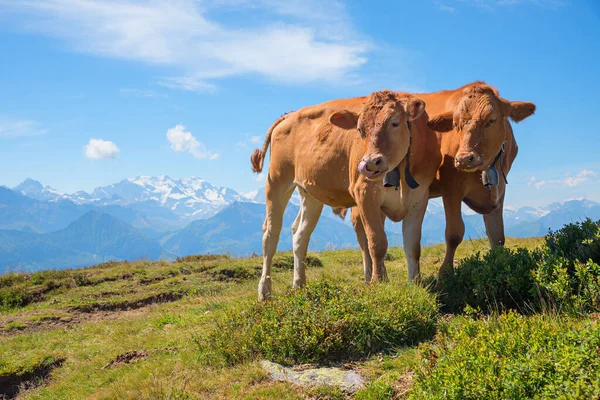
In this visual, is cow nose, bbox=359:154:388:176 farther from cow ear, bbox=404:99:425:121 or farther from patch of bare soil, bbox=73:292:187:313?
patch of bare soil, bbox=73:292:187:313

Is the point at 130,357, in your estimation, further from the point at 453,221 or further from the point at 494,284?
the point at 494,284

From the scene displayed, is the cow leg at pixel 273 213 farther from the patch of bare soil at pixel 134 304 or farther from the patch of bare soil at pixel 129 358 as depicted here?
the patch of bare soil at pixel 134 304

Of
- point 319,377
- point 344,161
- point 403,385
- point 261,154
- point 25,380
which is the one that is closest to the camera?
point 403,385

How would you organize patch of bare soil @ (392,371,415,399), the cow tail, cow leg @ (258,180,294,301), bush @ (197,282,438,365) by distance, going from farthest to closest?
the cow tail < cow leg @ (258,180,294,301) < bush @ (197,282,438,365) < patch of bare soil @ (392,371,415,399)

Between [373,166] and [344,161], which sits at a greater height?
[344,161]

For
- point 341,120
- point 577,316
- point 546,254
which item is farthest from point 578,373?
point 341,120

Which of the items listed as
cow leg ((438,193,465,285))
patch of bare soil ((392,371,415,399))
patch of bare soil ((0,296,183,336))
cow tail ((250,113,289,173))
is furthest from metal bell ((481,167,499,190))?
patch of bare soil ((0,296,183,336))

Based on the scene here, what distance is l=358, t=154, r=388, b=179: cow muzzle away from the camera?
25.8 ft

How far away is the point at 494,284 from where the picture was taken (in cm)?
754

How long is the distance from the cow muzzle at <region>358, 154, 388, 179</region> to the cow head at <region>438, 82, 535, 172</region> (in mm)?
1029

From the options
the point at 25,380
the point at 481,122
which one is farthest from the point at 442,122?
the point at 25,380

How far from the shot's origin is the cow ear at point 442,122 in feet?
28.2

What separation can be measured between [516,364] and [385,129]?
451 cm

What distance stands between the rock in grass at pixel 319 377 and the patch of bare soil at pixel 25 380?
18.4 feet
